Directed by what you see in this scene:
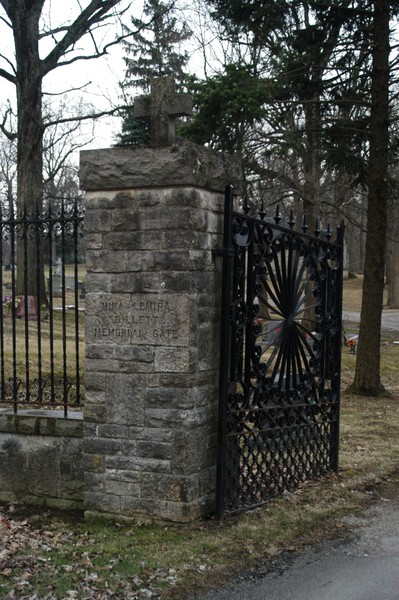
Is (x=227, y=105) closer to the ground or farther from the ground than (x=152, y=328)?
farther from the ground

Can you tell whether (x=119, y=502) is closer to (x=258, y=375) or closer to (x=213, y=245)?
(x=258, y=375)

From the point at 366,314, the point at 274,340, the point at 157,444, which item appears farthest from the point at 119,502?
the point at 366,314

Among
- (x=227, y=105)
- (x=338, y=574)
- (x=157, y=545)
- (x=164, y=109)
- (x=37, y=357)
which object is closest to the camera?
(x=338, y=574)

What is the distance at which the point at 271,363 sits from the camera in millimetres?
6137

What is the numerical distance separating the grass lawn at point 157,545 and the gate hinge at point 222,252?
203 cm

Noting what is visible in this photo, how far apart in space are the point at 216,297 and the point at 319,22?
9.11m

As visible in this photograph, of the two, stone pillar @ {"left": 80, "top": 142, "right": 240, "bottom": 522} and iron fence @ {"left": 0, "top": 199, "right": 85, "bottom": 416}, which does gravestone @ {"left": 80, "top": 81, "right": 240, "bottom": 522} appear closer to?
stone pillar @ {"left": 80, "top": 142, "right": 240, "bottom": 522}

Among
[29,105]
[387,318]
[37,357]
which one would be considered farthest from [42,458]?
[387,318]

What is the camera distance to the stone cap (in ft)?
16.2

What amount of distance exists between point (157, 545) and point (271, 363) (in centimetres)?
207

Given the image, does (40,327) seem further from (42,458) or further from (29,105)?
(29,105)

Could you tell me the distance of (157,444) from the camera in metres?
5.02

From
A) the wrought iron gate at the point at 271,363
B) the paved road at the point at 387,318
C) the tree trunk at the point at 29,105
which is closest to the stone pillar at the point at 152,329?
the wrought iron gate at the point at 271,363

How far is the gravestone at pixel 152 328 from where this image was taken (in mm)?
4953
